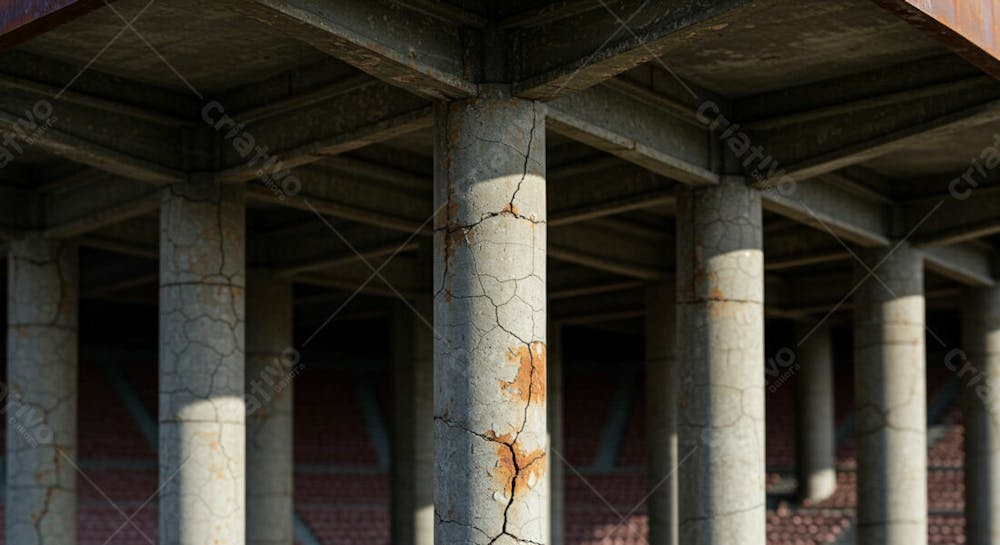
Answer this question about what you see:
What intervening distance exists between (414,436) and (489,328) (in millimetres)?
10443

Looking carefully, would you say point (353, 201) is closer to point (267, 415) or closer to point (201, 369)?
point (201, 369)

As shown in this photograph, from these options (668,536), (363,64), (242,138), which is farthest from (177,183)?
(668,536)

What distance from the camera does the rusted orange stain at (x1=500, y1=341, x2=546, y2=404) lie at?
9336mm

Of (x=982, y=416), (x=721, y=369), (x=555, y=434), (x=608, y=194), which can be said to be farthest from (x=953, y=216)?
(x=555, y=434)

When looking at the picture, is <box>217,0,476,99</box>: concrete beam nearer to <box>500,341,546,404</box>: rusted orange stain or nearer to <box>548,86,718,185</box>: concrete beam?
<box>548,86,718,185</box>: concrete beam

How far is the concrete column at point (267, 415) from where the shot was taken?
16875mm

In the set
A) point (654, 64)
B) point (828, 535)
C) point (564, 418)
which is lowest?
A: point (828, 535)

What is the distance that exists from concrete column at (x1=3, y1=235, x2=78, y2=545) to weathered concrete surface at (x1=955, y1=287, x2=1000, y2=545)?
10843 millimetres

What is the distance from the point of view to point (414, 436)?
64.0 ft

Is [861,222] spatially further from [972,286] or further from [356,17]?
[356,17]

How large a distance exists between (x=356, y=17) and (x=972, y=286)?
12.3m

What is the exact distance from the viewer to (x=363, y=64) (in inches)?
360

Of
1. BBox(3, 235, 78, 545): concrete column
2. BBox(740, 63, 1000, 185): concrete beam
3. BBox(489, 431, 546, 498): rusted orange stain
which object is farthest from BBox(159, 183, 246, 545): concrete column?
BBox(740, 63, 1000, 185): concrete beam

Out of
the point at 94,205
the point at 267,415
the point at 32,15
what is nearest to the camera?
the point at 32,15
